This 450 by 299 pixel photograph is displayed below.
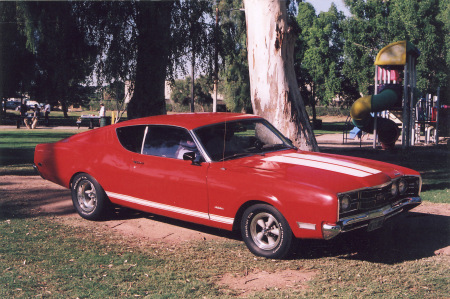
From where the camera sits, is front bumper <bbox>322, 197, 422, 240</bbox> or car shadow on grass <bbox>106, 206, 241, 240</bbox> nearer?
front bumper <bbox>322, 197, 422, 240</bbox>

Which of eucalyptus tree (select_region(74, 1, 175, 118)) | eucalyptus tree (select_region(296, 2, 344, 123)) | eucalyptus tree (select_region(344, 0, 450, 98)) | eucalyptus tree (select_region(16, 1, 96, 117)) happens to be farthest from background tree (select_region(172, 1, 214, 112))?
eucalyptus tree (select_region(296, 2, 344, 123))

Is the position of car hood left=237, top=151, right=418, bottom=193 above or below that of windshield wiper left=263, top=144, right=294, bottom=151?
below

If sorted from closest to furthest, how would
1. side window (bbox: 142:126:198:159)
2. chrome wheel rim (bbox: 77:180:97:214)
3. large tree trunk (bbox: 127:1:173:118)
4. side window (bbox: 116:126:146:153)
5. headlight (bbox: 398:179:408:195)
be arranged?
headlight (bbox: 398:179:408:195), side window (bbox: 142:126:198:159), side window (bbox: 116:126:146:153), chrome wheel rim (bbox: 77:180:97:214), large tree trunk (bbox: 127:1:173:118)

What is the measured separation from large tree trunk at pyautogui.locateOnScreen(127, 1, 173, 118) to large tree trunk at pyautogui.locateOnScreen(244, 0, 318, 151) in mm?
5032

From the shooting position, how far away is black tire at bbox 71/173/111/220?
7109 millimetres

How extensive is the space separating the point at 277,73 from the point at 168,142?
3.55 meters

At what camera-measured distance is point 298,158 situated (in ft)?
20.2

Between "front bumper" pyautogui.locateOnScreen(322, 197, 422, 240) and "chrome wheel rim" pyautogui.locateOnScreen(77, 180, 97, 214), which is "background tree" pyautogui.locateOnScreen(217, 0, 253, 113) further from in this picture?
"front bumper" pyautogui.locateOnScreen(322, 197, 422, 240)

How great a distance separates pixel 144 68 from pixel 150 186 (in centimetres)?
845

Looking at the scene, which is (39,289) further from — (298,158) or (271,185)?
(298,158)

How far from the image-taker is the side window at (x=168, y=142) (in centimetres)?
636

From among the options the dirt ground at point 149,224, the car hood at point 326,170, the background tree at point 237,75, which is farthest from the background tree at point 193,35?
the background tree at point 237,75

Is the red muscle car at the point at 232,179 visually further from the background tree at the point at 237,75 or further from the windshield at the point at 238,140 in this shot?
the background tree at the point at 237,75

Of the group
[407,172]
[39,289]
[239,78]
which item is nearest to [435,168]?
[407,172]
